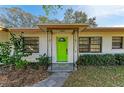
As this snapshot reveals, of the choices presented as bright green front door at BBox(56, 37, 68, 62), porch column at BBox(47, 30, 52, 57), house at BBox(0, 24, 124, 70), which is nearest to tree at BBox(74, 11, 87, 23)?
house at BBox(0, 24, 124, 70)

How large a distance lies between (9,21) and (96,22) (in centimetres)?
1693

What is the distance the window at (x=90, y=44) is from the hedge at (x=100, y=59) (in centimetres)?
121

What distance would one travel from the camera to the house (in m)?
16.6

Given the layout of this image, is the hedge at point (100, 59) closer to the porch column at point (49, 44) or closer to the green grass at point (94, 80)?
the porch column at point (49, 44)

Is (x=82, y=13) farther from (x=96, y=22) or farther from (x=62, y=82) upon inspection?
(x=62, y=82)

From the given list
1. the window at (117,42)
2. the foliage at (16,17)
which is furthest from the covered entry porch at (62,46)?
the foliage at (16,17)

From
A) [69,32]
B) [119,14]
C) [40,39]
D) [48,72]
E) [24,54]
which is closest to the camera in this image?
[48,72]

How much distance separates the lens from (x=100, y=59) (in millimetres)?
17078

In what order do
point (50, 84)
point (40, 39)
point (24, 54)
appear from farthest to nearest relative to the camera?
1. point (40, 39)
2. point (24, 54)
3. point (50, 84)

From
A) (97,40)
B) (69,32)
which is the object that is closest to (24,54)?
(69,32)

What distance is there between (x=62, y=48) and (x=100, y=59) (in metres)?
3.28

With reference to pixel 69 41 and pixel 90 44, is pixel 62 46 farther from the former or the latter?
pixel 90 44
